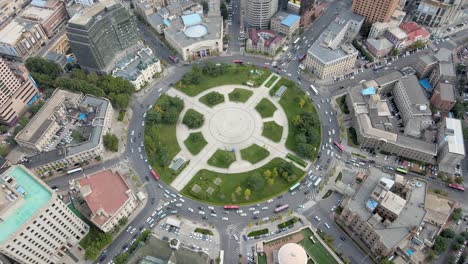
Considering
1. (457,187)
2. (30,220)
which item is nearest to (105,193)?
(30,220)

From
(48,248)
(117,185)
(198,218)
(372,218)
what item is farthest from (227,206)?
(48,248)

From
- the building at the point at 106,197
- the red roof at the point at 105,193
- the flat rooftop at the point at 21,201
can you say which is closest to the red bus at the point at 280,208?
the building at the point at 106,197

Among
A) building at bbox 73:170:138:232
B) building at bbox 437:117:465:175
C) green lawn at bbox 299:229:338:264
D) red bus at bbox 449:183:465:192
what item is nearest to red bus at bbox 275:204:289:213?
green lawn at bbox 299:229:338:264

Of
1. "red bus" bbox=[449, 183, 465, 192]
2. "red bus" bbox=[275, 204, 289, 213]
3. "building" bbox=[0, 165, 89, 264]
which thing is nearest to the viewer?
"building" bbox=[0, 165, 89, 264]

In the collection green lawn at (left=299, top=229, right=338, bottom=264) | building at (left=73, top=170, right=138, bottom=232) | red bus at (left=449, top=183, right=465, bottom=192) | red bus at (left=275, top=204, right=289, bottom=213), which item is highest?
red bus at (left=449, top=183, right=465, bottom=192)

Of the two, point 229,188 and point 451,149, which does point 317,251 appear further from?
point 451,149

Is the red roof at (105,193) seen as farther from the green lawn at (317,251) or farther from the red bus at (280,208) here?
the green lawn at (317,251)

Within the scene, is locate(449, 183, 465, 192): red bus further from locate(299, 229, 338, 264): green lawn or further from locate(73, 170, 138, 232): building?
locate(73, 170, 138, 232): building
